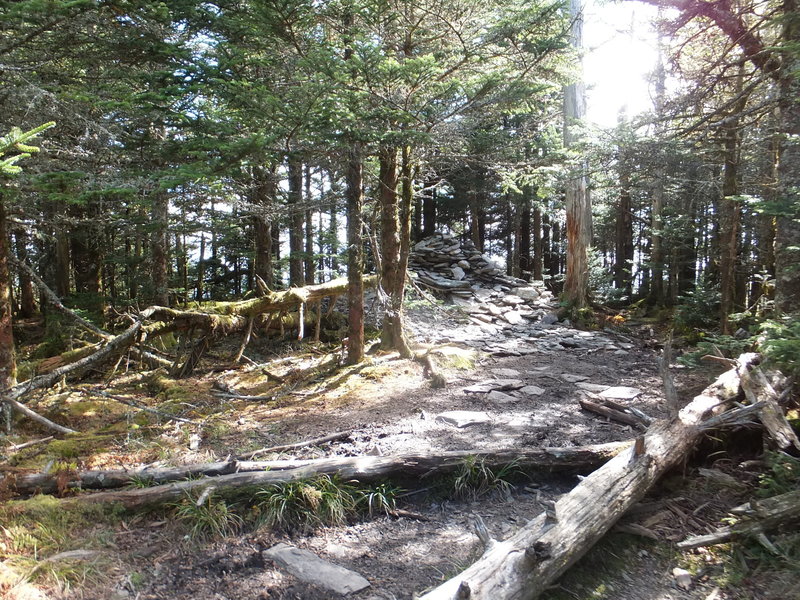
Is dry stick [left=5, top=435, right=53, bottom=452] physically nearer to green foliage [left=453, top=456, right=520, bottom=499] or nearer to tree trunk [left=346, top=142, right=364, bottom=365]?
green foliage [left=453, top=456, right=520, bottom=499]

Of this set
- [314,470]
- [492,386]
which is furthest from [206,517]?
[492,386]

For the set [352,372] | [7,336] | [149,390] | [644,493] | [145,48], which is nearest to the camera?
[644,493]

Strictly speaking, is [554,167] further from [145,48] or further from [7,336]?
[7,336]

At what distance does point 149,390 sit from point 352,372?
3.51 meters

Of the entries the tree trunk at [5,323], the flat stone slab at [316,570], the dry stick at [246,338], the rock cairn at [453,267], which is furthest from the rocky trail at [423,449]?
the rock cairn at [453,267]

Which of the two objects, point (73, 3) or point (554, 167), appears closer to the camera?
point (73, 3)

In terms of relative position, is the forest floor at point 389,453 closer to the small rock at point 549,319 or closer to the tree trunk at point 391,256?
the tree trunk at point 391,256

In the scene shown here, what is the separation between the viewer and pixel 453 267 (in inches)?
703

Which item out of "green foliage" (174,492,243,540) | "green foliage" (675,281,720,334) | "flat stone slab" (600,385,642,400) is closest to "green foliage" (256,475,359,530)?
"green foliage" (174,492,243,540)

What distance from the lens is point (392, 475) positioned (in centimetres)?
444

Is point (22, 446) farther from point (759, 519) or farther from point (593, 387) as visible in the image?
point (593, 387)

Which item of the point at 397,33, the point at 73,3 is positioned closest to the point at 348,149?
the point at 397,33

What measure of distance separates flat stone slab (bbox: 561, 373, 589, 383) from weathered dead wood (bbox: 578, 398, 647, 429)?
1620 mm

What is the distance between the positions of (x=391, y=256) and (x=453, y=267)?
868 centimetres
